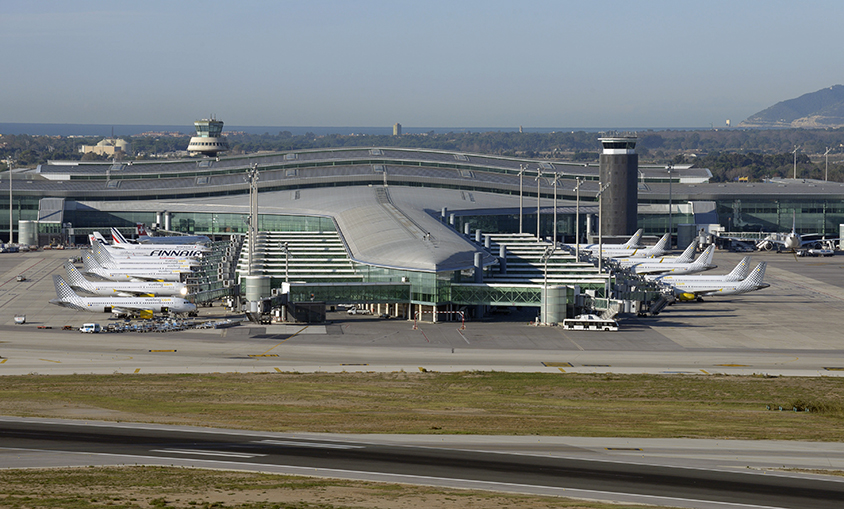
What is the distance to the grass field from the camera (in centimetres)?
5350

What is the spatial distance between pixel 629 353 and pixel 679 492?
140 ft

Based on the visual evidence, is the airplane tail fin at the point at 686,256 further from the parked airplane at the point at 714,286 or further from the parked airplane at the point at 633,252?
the parked airplane at the point at 714,286

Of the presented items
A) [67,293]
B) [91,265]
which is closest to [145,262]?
[91,265]

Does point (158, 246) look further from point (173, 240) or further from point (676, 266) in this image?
point (676, 266)

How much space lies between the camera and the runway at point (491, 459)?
40.5m

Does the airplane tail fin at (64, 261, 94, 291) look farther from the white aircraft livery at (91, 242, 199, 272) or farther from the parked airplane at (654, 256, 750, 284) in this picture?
the parked airplane at (654, 256, 750, 284)

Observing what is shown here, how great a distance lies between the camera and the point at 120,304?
10056cm

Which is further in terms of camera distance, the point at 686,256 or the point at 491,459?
the point at 686,256

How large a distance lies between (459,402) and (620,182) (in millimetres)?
117222

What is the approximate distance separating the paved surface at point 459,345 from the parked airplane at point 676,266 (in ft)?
66.4

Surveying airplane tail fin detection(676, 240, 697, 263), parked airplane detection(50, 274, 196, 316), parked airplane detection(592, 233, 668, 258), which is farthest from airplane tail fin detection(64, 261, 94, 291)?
airplane tail fin detection(676, 240, 697, 263)

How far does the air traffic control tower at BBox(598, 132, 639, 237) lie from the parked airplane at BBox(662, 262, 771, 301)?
188 ft

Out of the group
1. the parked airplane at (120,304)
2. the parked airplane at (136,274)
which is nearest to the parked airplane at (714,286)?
the parked airplane at (120,304)

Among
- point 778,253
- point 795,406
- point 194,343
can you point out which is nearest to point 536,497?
point 795,406
